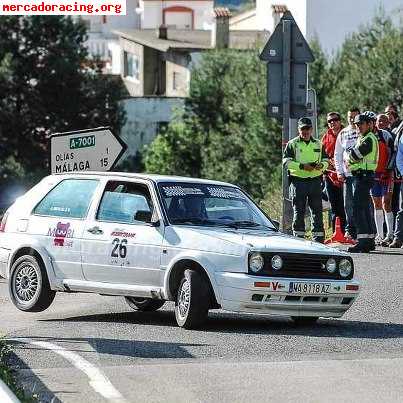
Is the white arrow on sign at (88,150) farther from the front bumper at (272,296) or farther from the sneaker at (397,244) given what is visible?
the front bumper at (272,296)

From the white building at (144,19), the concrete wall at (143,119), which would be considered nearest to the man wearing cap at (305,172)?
the concrete wall at (143,119)

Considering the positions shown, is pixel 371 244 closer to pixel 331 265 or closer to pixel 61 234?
pixel 61 234

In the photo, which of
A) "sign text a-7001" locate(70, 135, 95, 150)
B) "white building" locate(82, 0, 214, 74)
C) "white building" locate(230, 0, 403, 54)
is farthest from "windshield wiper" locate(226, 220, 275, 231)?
"white building" locate(82, 0, 214, 74)

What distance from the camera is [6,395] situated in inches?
345

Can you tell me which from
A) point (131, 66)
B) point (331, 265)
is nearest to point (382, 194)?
point (331, 265)

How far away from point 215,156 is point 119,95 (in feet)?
68.4

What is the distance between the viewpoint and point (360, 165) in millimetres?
19469

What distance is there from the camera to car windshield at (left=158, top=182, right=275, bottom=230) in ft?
45.6

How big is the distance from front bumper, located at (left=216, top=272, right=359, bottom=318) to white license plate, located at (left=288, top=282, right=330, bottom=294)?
2 centimetres

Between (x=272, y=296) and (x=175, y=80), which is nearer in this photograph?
(x=272, y=296)

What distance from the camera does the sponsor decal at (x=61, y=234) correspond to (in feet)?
47.5

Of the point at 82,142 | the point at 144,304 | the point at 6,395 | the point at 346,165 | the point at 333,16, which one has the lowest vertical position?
the point at 144,304

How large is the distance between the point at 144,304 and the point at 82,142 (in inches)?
275

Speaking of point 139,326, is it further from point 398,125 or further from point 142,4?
point 142,4
